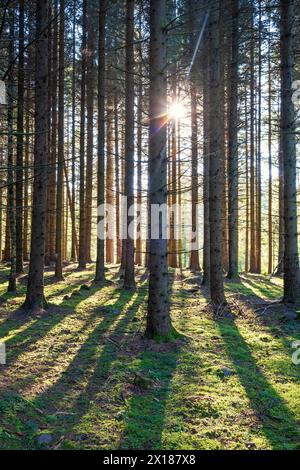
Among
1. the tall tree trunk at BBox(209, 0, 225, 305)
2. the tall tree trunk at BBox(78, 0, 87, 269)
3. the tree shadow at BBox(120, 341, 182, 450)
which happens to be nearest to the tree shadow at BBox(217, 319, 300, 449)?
the tree shadow at BBox(120, 341, 182, 450)

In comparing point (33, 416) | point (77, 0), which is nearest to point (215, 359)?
point (33, 416)

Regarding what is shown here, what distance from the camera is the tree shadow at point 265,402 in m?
4.06

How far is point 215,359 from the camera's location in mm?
6422

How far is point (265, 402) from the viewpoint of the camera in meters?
4.86

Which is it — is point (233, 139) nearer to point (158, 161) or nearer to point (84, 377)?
point (158, 161)

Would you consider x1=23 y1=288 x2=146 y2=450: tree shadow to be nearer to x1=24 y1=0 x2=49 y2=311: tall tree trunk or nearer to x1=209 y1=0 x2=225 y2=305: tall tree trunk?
x1=24 y1=0 x2=49 y2=311: tall tree trunk

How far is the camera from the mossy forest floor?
13.3ft

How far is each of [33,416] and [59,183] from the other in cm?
1017

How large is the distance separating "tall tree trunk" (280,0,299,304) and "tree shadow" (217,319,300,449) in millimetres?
3160

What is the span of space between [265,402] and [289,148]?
21.8 feet

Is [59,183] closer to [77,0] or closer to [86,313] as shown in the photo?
[86,313]

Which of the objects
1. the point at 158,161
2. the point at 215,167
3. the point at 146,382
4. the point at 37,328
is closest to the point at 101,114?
the point at 215,167

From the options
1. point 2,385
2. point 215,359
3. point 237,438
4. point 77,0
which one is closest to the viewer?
point 237,438

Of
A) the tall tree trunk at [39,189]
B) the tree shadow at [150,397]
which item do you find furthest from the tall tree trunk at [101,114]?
the tree shadow at [150,397]
